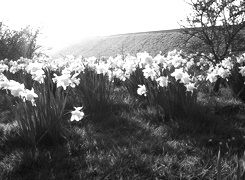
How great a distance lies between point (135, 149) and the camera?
259cm

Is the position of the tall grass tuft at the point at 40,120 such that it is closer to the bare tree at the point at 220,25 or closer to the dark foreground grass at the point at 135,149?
the dark foreground grass at the point at 135,149

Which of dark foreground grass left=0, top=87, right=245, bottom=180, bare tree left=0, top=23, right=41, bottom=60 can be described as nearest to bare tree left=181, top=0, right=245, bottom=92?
dark foreground grass left=0, top=87, right=245, bottom=180

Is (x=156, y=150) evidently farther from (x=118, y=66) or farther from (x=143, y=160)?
(x=118, y=66)

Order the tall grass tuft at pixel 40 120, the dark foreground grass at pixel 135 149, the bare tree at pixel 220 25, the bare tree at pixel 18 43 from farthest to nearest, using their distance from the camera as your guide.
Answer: the bare tree at pixel 18 43, the bare tree at pixel 220 25, the tall grass tuft at pixel 40 120, the dark foreground grass at pixel 135 149

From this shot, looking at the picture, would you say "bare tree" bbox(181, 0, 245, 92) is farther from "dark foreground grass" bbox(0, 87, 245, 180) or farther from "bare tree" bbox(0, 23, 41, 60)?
"bare tree" bbox(0, 23, 41, 60)

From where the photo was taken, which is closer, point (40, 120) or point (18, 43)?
→ point (40, 120)

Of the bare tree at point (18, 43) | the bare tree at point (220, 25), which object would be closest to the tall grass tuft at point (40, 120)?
the bare tree at point (220, 25)

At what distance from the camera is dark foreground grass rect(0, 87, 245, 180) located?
223cm

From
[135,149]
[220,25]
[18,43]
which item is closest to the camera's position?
[135,149]

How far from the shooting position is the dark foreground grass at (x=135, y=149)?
223 centimetres

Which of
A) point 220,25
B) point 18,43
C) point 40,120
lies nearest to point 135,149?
point 40,120

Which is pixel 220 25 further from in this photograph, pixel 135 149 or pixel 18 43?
pixel 18 43

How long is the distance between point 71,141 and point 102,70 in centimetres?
168

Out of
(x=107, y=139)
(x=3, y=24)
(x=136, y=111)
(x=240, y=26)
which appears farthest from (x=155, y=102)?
(x=3, y=24)
